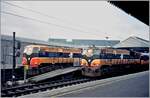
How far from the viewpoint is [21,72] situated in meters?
28.0

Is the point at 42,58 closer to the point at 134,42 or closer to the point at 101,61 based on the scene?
the point at 101,61

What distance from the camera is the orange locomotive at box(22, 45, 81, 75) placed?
2969 cm

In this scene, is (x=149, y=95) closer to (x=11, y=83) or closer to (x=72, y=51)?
(x=11, y=83)

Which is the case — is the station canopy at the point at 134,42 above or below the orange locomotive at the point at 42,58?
above

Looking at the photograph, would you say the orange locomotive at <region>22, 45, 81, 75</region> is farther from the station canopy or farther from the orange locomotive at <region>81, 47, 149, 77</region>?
the station canopy

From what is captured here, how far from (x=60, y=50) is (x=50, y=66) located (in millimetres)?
2228

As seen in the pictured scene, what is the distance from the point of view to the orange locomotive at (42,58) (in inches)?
1169

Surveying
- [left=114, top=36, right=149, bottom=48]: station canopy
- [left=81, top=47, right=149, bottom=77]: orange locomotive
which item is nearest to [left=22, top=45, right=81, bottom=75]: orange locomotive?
[left=81, top=47, right=149, bottom=77]: orange locomotive

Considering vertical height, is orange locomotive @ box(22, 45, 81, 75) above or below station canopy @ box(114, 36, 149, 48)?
below

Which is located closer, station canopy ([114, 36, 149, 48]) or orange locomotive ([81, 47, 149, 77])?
orange locomotive ([81, 47, 149, 77])

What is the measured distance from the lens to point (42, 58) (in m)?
30.2

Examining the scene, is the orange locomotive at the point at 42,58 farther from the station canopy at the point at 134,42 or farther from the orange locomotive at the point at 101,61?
the station canopy at the point at 134,42

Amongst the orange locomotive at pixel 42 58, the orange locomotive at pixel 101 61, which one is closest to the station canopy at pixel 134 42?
the orange locomotive at pixel 101 61

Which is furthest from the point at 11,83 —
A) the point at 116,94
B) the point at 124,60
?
the point at 124,60
